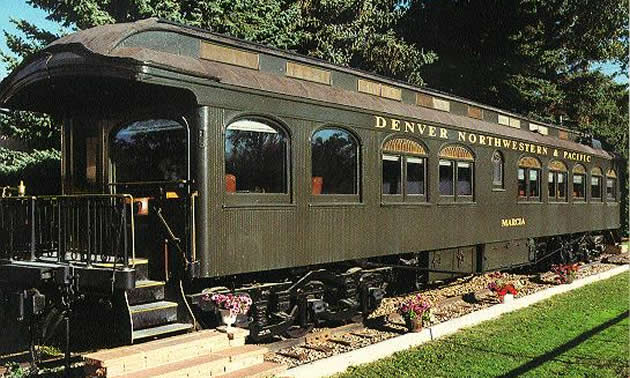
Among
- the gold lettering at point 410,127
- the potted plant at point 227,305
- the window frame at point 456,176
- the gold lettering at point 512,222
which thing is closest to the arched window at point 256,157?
the potted plant at point 227,305

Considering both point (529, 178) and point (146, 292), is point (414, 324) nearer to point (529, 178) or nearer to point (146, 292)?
point (146, 292)

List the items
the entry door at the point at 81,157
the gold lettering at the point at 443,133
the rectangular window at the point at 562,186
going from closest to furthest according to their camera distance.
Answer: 1. the entry door at the point at 81,157
2. the gold lettering at the point at 443,133
3. the rectangular window at the point at 562,186

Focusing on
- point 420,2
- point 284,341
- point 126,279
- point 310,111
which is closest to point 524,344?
point 284,341

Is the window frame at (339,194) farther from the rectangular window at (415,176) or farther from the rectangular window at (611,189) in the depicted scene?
the rectangular window at (611,189)

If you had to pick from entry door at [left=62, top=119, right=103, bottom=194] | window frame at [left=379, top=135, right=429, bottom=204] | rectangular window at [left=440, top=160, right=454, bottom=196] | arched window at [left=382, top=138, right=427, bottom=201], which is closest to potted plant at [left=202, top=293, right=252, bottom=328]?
entry door at [left=62, top=119, right=103, bottom=194]

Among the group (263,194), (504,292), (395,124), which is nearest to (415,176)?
(395,124)

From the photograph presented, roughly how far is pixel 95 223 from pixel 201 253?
1.08m

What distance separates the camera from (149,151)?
7391 millimetres

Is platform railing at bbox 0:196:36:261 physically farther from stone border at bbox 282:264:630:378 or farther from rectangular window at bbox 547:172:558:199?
rectangular window at bbox 547:172:558:199

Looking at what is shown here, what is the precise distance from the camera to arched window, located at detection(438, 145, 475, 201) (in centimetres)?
1089

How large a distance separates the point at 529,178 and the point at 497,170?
5.63ft

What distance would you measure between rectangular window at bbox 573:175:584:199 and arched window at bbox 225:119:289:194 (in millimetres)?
11292

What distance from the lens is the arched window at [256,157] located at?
7.04m

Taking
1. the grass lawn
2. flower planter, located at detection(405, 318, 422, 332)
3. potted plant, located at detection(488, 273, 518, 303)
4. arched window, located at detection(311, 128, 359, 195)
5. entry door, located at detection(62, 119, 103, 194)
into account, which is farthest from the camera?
potted plant, located at detection(488, 273, 518, 303)
